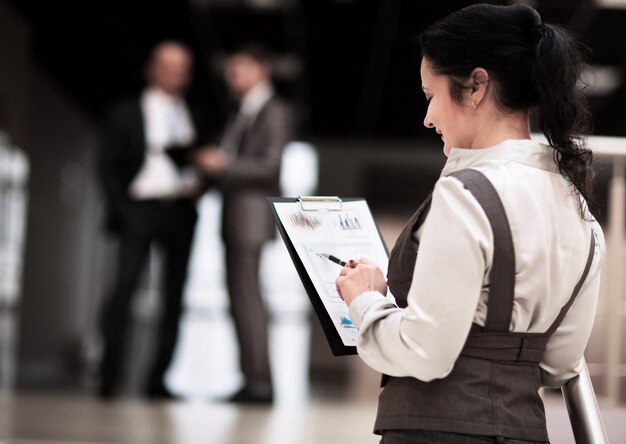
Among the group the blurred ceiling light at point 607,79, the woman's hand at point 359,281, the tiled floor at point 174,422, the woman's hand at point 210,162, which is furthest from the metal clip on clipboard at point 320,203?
the blurred ceiling light at point 607,79

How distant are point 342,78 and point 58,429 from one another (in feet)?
20.3

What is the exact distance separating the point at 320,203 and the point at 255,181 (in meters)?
2.83

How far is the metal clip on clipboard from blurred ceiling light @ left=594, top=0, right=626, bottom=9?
573 centimetres

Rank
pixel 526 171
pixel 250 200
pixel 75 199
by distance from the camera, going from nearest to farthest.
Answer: pixel 526 171, pixel 250 200, pixel 75 199

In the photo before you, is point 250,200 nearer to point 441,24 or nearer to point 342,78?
point 441,24

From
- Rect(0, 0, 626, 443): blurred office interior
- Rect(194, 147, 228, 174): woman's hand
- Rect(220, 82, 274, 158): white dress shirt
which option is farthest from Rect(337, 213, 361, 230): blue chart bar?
Rect(220, 82, 274, 158): white dress shirt

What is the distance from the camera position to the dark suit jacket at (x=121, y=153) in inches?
174

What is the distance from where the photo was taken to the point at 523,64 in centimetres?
121

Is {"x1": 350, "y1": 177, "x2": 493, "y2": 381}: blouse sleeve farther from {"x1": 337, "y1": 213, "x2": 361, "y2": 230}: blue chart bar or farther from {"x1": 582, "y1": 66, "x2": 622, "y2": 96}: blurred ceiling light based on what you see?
{"x1": 582, "y1": 66, "x2": 622, "y2": 96}: blurred ceiling light

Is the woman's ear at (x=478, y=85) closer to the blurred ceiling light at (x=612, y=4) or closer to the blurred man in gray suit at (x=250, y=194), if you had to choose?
the blurred man in gray suit at (x=250, y=194)

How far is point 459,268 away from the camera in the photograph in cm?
111

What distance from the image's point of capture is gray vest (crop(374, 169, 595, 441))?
1150 millimetres

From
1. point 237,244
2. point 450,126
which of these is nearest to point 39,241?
point 237,244

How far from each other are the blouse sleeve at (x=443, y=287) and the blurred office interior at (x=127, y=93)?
2037mm
